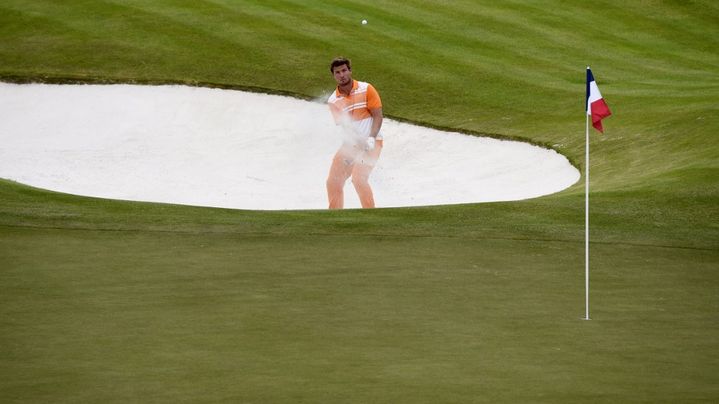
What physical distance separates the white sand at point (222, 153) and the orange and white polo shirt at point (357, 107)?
2.74 m

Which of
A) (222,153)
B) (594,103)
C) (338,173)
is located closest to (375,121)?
(338,173)

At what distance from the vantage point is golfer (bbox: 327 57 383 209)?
48.6 feet

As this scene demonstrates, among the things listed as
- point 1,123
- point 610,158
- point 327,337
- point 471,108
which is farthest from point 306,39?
point 327,337

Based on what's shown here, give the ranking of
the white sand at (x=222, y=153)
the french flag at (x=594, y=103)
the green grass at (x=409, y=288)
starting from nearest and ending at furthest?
the green grass at (x=409, y=288) → the french flag at (x=594, y=103) → the white sand at (x=222, y=153)

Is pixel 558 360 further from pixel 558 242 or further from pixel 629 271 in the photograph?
pixel 558 242

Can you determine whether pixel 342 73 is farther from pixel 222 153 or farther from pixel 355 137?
pixel 222 153

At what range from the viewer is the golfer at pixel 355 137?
1480 cm

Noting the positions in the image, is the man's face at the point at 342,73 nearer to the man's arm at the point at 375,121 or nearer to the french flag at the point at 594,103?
the man's arm at the point at 375,121

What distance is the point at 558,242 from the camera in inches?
435

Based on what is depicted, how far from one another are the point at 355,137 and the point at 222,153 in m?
5.17

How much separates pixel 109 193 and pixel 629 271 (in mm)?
10360

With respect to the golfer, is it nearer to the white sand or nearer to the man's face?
the man's face

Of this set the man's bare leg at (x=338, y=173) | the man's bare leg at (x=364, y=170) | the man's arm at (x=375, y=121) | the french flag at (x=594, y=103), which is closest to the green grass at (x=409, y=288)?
the french flag at (x=594, y=103)

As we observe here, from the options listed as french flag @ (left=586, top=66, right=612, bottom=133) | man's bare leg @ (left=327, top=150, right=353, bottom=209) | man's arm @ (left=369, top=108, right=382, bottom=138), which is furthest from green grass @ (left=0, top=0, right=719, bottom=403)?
man's bare leg @ (left=327, top=150, right=353, bottom=209)
